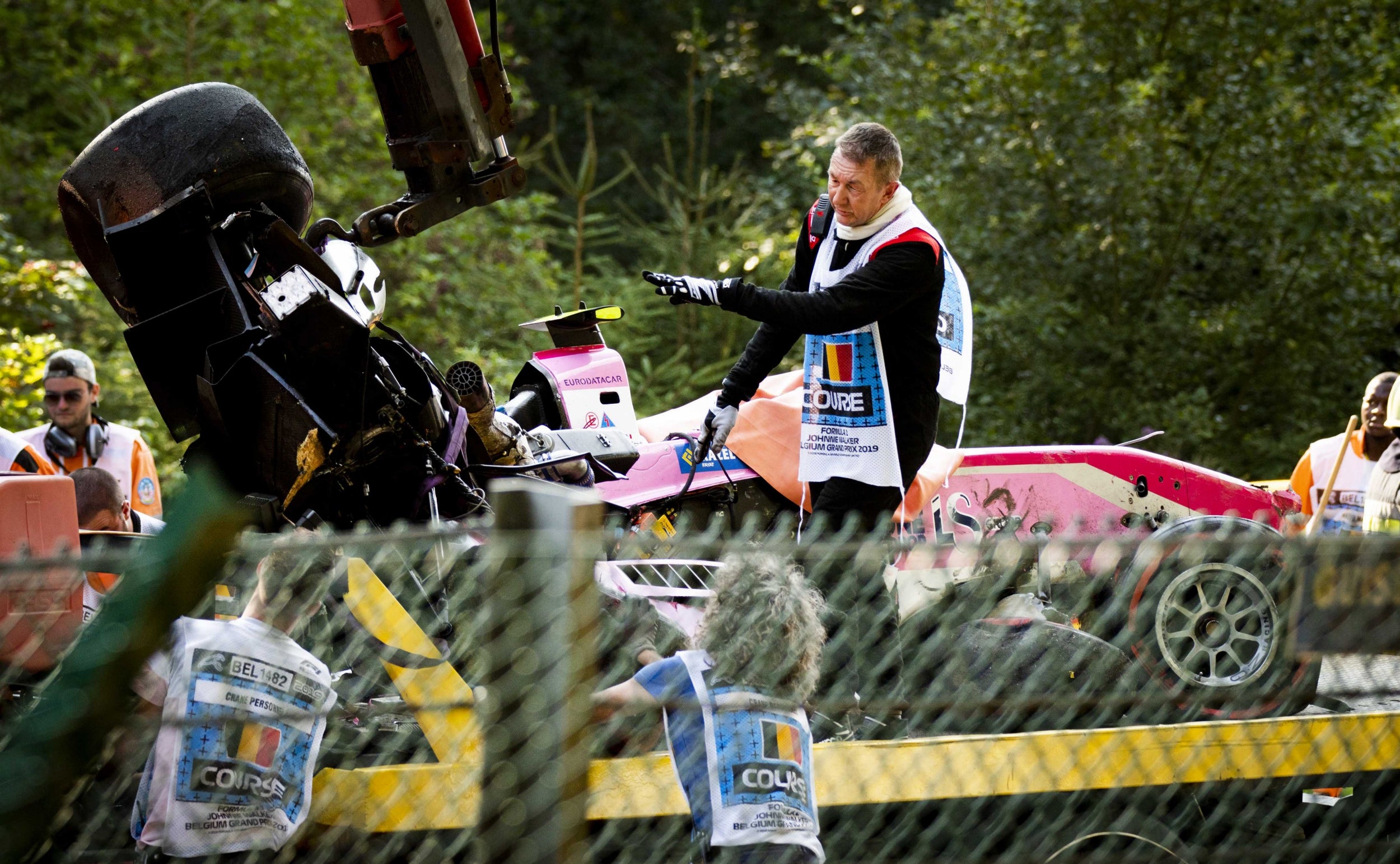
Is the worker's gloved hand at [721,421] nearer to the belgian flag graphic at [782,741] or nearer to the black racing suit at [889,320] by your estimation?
the black racing suit at [889,320]

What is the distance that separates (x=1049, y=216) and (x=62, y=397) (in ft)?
27.2

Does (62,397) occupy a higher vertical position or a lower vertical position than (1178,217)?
higher

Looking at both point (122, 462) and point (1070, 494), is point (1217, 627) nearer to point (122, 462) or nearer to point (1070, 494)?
point (1070, 494)

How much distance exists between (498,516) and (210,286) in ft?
8.60

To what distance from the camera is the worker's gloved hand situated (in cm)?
477

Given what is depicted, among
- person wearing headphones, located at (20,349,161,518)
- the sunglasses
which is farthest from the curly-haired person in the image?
the sunglasses

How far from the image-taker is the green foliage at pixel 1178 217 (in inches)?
452

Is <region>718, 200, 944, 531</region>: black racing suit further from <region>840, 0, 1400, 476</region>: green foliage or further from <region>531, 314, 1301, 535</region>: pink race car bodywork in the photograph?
<region>840, 0, 1400, 476</region>: green foliage

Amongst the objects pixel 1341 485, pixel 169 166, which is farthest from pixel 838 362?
pixel 1341 485

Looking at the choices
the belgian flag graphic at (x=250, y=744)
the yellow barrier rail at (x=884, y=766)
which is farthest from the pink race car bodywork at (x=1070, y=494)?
the belgian flag graphic at (x=250, y=744)

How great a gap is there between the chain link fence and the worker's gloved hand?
680mm

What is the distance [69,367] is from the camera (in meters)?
6.91

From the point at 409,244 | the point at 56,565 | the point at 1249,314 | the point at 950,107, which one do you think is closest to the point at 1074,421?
the point at 1249,314

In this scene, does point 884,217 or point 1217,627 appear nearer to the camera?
point 884,217
